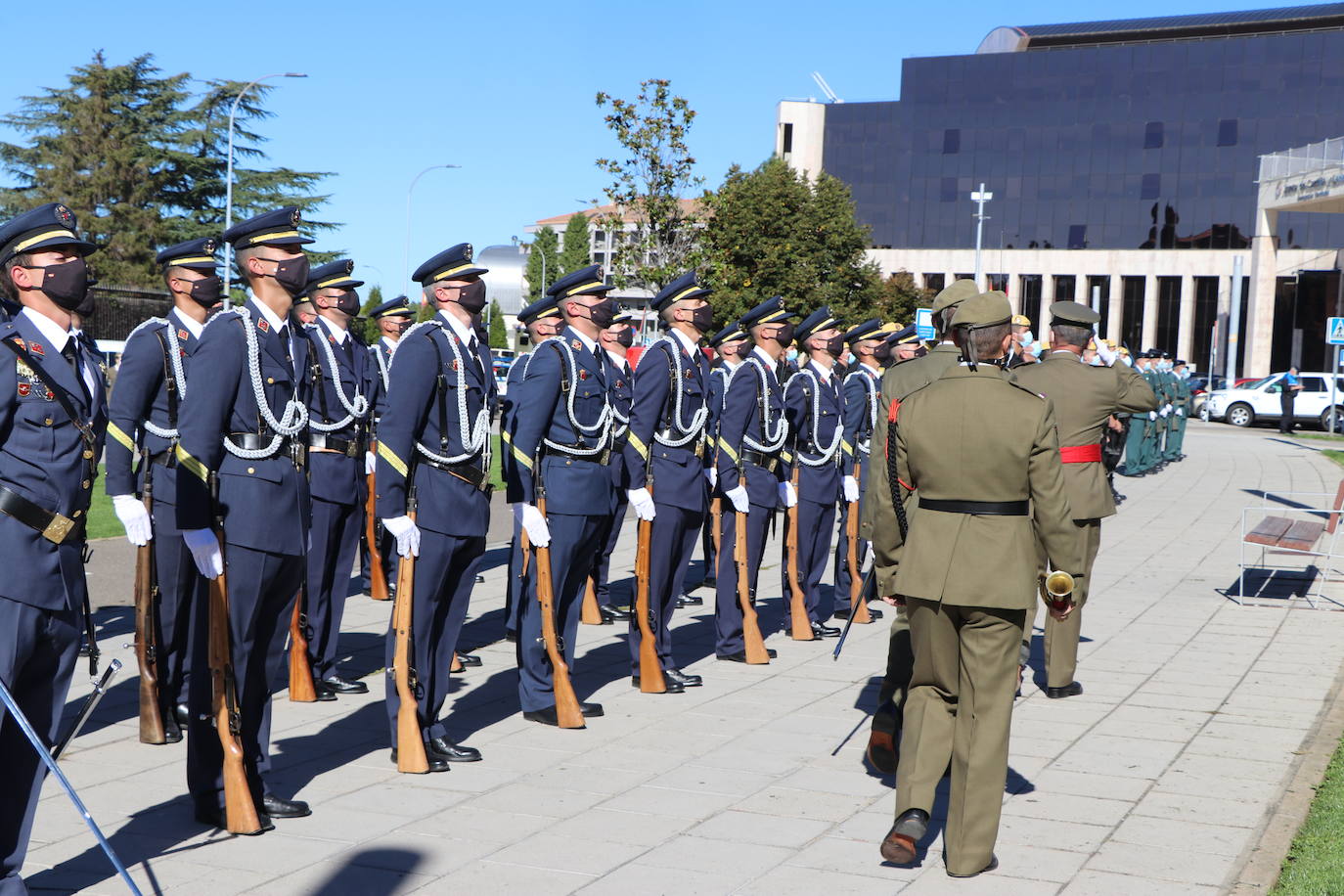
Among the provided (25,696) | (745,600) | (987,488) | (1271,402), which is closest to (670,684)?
(745,600)

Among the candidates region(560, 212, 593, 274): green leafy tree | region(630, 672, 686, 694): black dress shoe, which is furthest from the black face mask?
region(560, 212, 593, 274): green leafy tree

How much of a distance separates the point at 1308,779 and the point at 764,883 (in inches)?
118

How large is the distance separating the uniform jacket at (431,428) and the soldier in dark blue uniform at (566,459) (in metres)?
0.58

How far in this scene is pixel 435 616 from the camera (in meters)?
6.36

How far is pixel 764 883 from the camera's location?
487 cm

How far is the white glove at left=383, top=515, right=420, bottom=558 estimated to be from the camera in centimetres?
598

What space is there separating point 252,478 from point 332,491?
2.63 metres

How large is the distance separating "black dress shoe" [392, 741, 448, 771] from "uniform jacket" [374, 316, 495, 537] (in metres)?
0.97

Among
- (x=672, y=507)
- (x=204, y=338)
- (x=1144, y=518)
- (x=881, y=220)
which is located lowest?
(x=1144, y=518)

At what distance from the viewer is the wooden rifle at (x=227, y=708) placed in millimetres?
5145

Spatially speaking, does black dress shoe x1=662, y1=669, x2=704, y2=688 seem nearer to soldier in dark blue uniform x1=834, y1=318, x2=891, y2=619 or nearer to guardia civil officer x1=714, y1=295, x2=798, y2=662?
guardia civil officer x1=714, y1=295, x2=798, y2=662

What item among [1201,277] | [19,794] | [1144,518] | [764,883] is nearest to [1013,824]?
[764,883]

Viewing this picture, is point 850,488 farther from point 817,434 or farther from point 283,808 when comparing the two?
point 283,808

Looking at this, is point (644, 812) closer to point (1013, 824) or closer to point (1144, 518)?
point (1013, 824)
